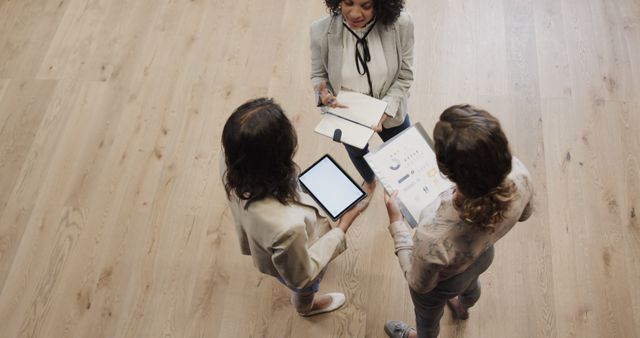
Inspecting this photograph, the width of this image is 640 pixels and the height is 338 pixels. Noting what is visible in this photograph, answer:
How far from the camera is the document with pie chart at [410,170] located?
163 cm

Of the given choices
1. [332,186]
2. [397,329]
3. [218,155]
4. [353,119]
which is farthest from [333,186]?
[218,155]

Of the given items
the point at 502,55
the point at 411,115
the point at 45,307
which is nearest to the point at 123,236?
the point at 45,307

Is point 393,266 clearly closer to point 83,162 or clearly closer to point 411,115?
point 411,115

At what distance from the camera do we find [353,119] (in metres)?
1.84

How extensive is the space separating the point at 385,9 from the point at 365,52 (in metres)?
0.17

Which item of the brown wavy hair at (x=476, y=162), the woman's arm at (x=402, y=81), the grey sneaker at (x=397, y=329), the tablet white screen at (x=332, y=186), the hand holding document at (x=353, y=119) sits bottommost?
the grey sneaker at (x=397, y=329)

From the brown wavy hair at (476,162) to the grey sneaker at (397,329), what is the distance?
39.3 inches

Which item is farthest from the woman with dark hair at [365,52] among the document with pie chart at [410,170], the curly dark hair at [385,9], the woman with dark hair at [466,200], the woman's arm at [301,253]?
the woman with dark hair at [466,200]

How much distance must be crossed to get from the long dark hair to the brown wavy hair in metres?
0.38

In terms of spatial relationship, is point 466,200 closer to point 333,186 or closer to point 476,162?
point 476,162

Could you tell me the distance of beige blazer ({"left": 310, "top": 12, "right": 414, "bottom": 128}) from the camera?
175 centimetres

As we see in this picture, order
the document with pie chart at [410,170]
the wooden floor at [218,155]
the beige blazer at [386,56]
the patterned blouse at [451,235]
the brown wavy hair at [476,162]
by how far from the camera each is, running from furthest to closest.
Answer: the wooden floor at [218,155]
the beige blazer at [386,56]
the document with pie chart at [410,170]
the patterned blouse at [451,235]
the brown wavy hair at [476,162]

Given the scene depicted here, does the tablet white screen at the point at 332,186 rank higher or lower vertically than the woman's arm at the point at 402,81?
lower

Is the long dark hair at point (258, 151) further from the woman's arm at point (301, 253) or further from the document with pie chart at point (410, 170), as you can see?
the document with pie chart at point (410, 170)
